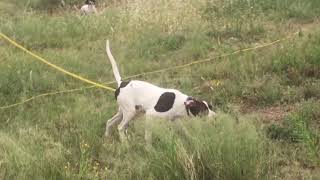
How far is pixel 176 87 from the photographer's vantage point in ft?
22.5

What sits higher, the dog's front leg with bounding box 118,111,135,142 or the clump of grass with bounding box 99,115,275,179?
the clump of grass with bounding box 99,115,275,179

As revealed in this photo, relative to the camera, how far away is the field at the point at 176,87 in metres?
4.17

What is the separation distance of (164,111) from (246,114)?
91cm

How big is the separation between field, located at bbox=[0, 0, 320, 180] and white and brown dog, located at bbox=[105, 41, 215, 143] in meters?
0.14

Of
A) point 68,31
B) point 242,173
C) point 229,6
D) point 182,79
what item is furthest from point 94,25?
point 242,173

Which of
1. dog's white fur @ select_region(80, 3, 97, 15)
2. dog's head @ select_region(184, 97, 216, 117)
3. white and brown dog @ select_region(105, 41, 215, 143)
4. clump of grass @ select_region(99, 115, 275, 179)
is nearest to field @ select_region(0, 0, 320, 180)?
clump of grass @ select_region(99, 115, 275, 179)

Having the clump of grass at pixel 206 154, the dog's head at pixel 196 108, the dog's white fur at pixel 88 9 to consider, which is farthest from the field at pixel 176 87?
the dog's white fur at pixel 88 9

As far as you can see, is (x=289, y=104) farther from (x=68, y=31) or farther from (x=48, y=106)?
(x=68, y=31)

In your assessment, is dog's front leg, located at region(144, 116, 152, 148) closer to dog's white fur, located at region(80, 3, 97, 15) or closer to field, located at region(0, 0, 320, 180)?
field, located at region(0, 0, 320, 180)

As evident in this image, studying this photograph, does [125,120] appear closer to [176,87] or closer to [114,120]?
[114,120]

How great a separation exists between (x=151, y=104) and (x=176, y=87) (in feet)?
4.92

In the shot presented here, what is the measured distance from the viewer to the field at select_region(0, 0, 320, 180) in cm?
417

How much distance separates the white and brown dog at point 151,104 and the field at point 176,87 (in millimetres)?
138

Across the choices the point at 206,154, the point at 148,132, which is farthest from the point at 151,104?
the point at 206,154
